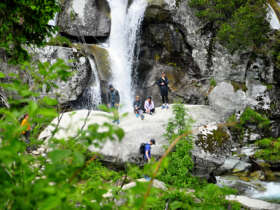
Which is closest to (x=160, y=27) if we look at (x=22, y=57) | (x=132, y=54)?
(x=132, y=54)

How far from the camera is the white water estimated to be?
54.7ft

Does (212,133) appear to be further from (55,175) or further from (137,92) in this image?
(55,175)

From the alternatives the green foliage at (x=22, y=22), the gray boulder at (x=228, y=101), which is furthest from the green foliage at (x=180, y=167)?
the gray boulder at (x=228, y=101)

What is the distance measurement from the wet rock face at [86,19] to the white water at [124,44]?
0.78 metres

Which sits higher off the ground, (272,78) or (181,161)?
(272,78)

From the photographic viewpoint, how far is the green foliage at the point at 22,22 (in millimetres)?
2654

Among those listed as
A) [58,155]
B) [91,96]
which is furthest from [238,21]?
[58,155]

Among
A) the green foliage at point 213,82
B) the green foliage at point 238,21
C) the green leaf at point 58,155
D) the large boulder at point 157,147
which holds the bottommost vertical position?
the large boulder at point 157,147

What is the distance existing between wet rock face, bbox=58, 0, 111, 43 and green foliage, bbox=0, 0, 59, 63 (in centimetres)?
1505

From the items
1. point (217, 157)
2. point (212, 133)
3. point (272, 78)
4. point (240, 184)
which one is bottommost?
point (240, 184)

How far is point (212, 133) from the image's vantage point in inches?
389

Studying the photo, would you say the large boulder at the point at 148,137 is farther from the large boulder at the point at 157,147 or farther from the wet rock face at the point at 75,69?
the wet rock face at the point at 75,69

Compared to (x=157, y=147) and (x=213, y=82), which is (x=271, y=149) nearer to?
(x=157, y=147)

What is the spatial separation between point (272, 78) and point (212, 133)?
5406 mm
